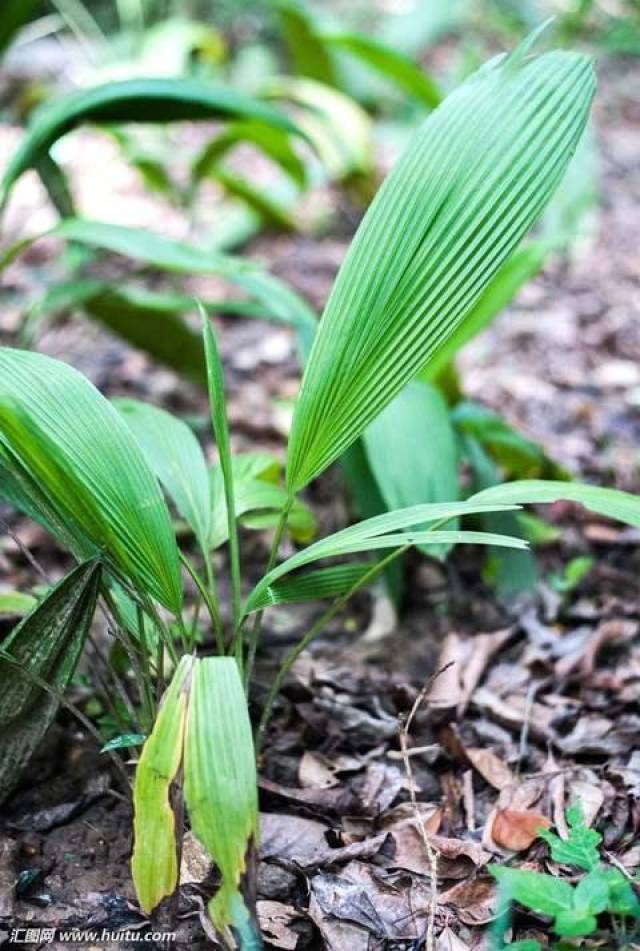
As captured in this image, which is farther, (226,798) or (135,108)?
(135,108)

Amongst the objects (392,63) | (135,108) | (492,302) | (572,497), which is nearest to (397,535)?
(572,497)

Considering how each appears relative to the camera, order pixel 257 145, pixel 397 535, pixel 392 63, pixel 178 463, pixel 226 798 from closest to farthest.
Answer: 1. pixel 226 798
2. pixel 397 535
3. pixel 178 463
4. pixel 257 145
5. pixel 392 63

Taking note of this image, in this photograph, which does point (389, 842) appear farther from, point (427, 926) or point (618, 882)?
point (618, 882)

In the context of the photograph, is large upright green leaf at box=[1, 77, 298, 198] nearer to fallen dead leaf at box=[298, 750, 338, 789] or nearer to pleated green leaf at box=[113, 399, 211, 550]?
pleated green leaf at box=[113, 399, 211, 550]

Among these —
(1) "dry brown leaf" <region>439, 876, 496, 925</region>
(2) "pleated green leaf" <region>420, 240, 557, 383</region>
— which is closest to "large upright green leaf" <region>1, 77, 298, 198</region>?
(2) "pleated green leaf" <region>420, 240, 557, 383</region>

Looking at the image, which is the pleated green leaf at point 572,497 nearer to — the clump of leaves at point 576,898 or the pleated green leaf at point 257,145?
the clump of leaves at point 576,898

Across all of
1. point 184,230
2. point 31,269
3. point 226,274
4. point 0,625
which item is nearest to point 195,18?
point 184,230

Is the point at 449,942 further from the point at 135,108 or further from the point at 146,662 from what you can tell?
the point at 135,108
